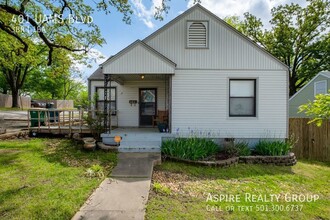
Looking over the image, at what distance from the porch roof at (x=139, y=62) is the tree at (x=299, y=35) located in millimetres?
18407

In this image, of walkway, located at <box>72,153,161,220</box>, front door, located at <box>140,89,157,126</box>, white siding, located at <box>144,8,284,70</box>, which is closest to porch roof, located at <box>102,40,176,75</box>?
white siding, located at <box>144,8,284,70</box>

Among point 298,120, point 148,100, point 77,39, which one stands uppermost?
point 77,39

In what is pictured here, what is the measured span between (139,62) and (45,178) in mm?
5123

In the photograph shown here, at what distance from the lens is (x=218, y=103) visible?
8672mm

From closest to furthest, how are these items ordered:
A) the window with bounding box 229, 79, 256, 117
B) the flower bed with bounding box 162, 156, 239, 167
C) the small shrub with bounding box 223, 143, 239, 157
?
the flower bed with bounding box 162, 156, 239, 167 < the small shrub with bounding box 223, 143, 239, 157 < the window with bounding box 229, 79, 256, 117

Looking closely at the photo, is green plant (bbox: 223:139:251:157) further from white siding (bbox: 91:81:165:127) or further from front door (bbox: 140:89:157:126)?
front door (bbox: 140:89:157:126)

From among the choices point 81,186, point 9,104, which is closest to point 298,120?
point 81,186

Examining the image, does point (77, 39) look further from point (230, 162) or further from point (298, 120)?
point (298, 120)

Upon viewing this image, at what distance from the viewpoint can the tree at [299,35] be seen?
1945cm

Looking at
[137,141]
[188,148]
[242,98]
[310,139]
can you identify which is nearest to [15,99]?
[137,141]

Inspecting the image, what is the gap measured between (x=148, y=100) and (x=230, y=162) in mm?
5510

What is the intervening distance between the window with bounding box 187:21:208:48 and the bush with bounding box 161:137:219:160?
4004mm

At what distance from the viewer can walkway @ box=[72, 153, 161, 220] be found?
3.54 m

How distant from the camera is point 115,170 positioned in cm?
571
